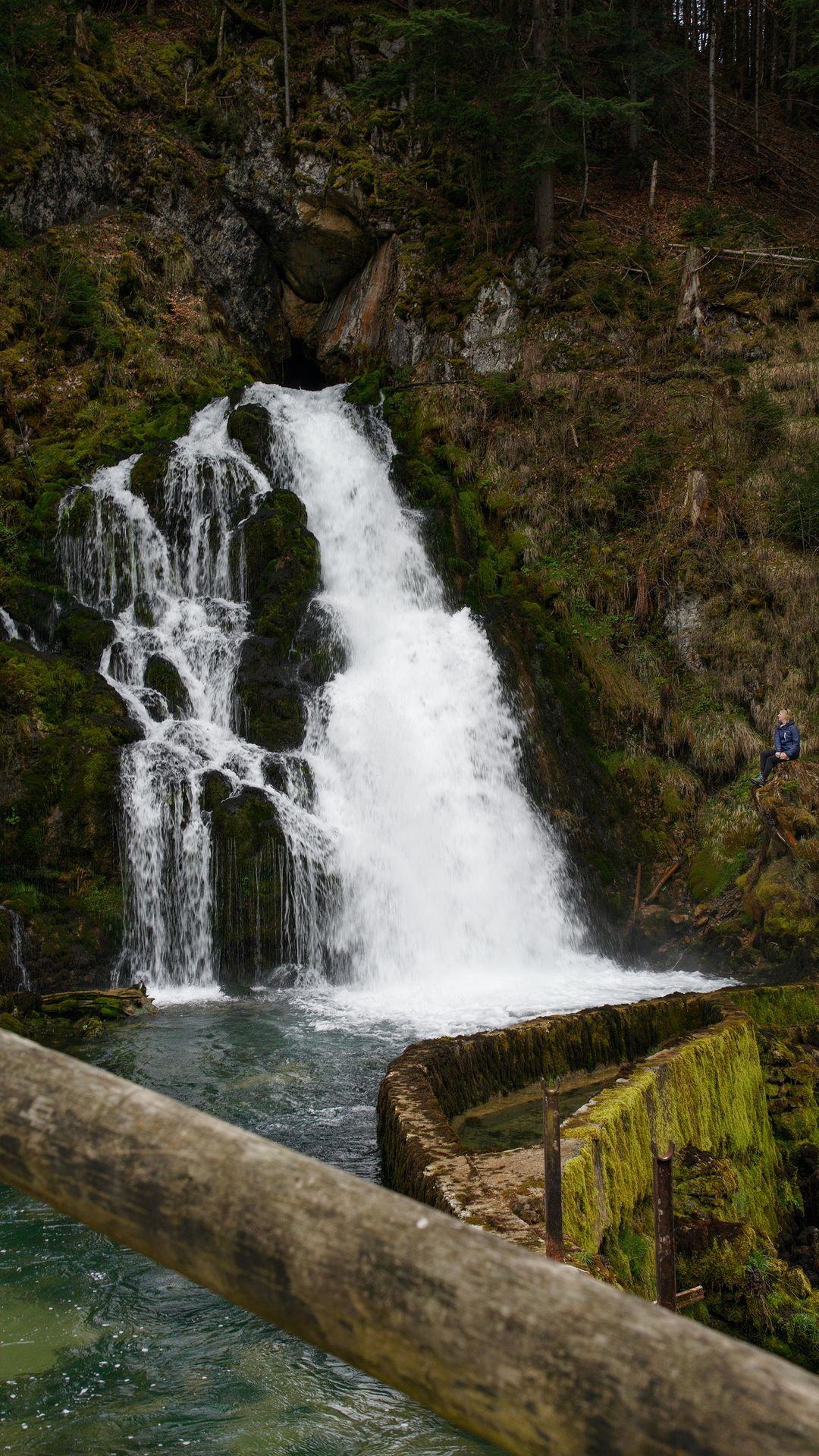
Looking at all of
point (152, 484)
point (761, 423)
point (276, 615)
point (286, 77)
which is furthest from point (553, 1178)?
point (286, 77)

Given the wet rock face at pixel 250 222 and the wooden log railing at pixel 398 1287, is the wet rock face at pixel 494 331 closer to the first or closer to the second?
the wet rock face at pixel 250 222

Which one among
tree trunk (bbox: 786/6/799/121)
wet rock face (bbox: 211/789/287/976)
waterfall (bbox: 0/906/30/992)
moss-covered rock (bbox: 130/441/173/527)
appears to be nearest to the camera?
waterfall (bbox: 0/906/30/992)

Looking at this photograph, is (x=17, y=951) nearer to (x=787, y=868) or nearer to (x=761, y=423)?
(x=787, y=868)

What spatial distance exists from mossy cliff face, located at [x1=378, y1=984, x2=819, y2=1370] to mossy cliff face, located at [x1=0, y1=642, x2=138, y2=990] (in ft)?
20.2

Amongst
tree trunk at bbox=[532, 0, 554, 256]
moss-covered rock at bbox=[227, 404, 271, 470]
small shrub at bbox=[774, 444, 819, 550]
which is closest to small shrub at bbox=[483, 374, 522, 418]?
moss-covered rock at bbox=[227, 404, 271, 470]

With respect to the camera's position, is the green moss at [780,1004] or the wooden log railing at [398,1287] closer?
the wooden log railing at [398,1287]

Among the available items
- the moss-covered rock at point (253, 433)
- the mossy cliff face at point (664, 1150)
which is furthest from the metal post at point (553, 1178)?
the moss-covered rock at point (253, 433)

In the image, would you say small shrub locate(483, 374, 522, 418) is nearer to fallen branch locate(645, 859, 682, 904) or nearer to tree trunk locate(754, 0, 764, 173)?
fallen branch locate(645, 859, 682, 904)

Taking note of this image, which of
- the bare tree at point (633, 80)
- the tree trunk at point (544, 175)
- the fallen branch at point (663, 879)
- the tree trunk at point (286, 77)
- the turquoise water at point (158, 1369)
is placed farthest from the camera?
the bare tree at point (633, 80)

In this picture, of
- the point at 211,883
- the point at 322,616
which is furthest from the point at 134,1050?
the point at 322,616

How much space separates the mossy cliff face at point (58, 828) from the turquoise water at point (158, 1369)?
5497 mm

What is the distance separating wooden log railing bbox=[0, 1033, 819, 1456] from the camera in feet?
4.03

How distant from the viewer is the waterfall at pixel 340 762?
12.7 metres

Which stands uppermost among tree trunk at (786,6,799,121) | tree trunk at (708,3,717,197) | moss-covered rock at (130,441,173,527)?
tree trunk at (786,6,799,121)
